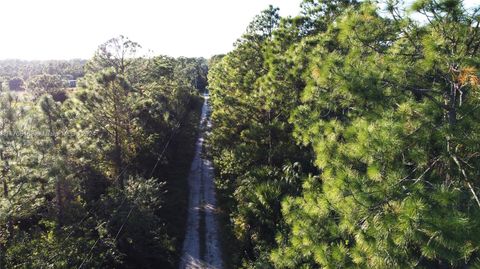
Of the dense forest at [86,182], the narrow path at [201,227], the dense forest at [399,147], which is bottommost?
the narrow path at [201,227]

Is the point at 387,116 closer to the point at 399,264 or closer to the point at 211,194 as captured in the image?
the point at 399,264

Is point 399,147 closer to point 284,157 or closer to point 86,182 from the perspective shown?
point 284,157

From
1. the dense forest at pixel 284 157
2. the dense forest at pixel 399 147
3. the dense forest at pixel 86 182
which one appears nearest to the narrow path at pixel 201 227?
the dense forest at pixel 284 157

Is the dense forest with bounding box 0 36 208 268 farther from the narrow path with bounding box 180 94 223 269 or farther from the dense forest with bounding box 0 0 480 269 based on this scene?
the narrow path with bounding box 180 94 223 269

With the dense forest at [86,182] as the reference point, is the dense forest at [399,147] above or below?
above

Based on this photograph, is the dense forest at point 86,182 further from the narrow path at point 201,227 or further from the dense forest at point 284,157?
the narrow path at point 201,227
